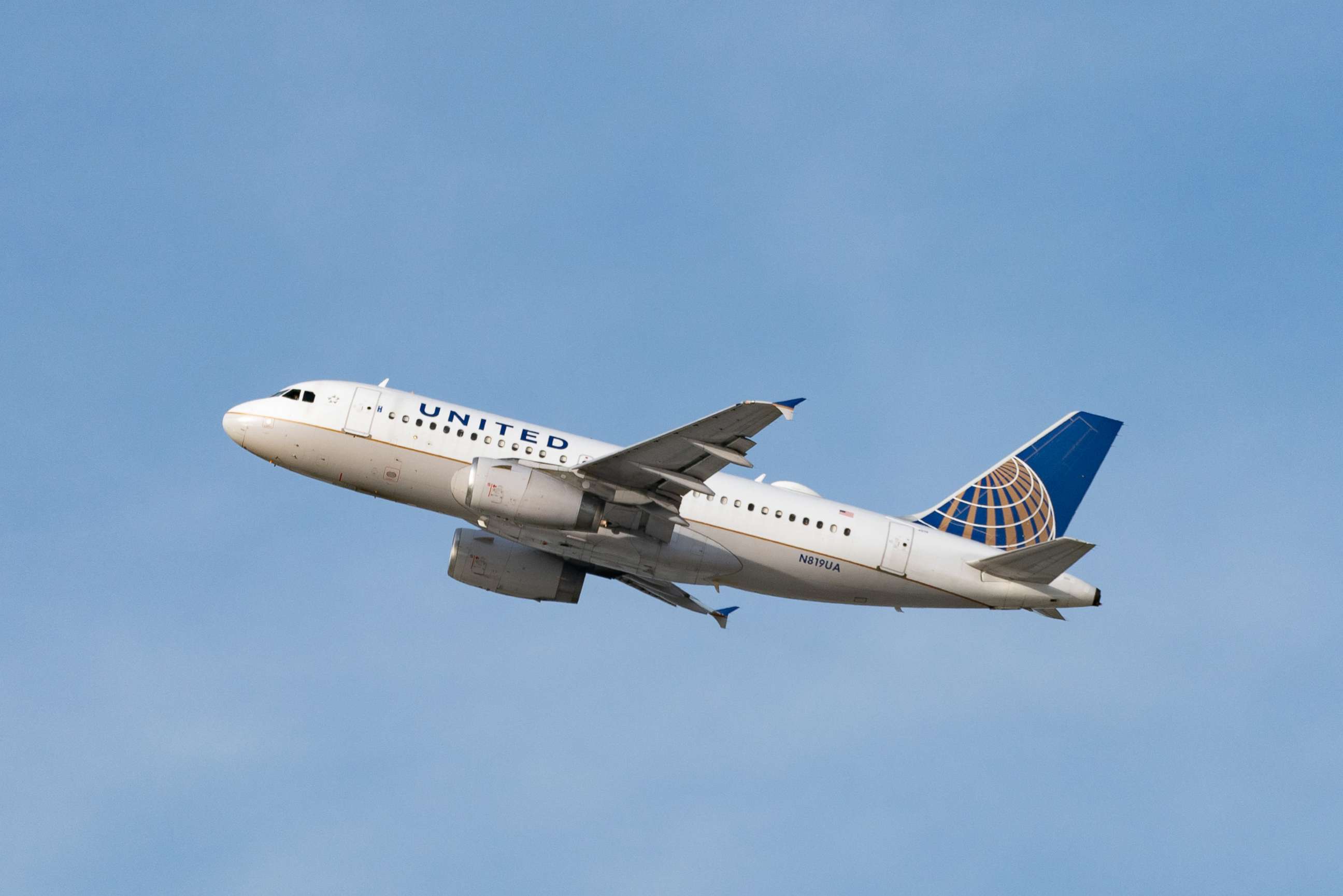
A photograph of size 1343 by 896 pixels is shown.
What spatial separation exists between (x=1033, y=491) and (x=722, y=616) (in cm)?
1141

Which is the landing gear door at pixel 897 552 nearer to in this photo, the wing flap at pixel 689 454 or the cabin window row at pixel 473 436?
the wing flap at pixel 689 454

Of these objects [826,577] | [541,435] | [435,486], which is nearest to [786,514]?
[826,577]

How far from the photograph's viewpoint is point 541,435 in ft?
137

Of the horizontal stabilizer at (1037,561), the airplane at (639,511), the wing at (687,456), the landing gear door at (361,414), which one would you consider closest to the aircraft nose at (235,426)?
the airplane at (639,511)

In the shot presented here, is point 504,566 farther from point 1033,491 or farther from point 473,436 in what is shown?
point 1033,491

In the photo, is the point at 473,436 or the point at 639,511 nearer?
the point at 639,511

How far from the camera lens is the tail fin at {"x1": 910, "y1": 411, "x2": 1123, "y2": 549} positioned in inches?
1742

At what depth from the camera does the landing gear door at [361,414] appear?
136 ft

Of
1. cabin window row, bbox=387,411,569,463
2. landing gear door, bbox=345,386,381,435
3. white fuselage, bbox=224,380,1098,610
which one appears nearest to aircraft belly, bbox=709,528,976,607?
white fuselage, bbox=224,380,1098,610

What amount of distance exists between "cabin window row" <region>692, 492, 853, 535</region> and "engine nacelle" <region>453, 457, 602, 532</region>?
420 centimetres

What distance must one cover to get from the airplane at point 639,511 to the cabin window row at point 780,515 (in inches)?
1.5

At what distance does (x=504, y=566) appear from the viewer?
145ft

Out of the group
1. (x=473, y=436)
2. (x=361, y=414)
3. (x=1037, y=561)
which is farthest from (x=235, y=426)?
(x=1037, y=561)

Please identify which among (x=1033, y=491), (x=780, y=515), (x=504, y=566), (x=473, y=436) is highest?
(x=1033, y=491)
